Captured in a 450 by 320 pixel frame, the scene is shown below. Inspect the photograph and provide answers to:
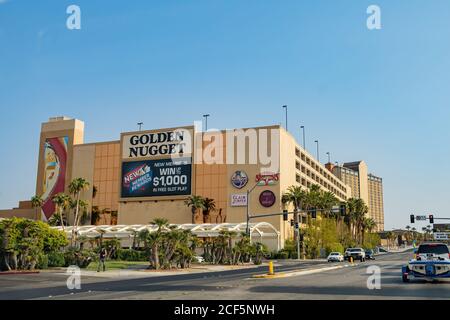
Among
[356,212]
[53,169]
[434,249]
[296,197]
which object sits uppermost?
[53,169]

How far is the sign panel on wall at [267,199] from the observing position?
78.5m

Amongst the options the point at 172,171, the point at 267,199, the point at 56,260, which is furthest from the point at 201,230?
the point at 56,260

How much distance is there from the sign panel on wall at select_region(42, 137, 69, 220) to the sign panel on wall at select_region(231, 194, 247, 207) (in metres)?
37.6

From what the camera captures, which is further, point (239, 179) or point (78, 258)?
point (239, 179)

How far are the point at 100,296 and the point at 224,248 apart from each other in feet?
118

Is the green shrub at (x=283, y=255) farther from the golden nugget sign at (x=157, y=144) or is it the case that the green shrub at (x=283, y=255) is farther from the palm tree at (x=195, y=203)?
the golden nugget sign at (x=157, y=144)

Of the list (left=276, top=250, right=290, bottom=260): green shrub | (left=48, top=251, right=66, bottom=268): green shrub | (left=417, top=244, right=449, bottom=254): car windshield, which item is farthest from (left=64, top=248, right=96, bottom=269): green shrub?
(left=276, top=250, right=290, bottom=260): green shrub

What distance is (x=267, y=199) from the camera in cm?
7888

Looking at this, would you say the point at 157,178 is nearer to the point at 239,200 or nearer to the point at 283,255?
the point at 239,200

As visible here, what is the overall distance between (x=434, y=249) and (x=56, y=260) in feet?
96.1

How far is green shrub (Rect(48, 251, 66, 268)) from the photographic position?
38875 millimetres
